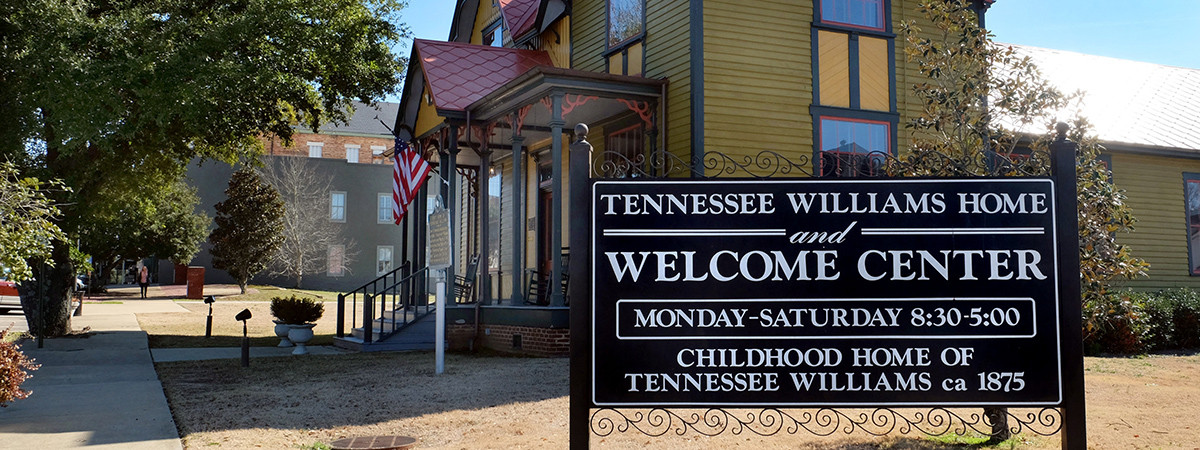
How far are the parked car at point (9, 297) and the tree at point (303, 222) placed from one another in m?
12.7

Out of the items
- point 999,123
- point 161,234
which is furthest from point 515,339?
point 161,234

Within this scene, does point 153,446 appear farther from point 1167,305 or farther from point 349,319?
point 349,319

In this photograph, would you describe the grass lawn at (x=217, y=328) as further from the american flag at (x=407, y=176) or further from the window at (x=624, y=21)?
the window at (x=624, y=21)

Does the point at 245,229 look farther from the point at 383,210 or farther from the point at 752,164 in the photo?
the point at 752,164

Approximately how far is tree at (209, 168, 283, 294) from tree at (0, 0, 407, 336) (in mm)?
17975

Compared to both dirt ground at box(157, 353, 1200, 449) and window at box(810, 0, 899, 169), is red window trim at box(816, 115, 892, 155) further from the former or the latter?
dirt ground at box(157, 353, 1200, 449)

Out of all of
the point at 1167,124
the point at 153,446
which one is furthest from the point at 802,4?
the point at 153,446

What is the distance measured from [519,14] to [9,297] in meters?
20.9

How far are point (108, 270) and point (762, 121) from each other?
117ft

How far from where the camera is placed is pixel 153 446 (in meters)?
6.88

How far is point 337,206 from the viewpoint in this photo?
44375 mm

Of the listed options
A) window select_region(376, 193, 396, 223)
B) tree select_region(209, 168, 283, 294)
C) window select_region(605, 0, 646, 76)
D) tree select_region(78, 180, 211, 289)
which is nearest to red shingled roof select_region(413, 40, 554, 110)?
window select_region(605, 0, 646, 76)

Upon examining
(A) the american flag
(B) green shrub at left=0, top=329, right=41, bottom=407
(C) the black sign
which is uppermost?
(A) the american flag

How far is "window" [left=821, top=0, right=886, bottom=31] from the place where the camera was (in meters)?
14.5
